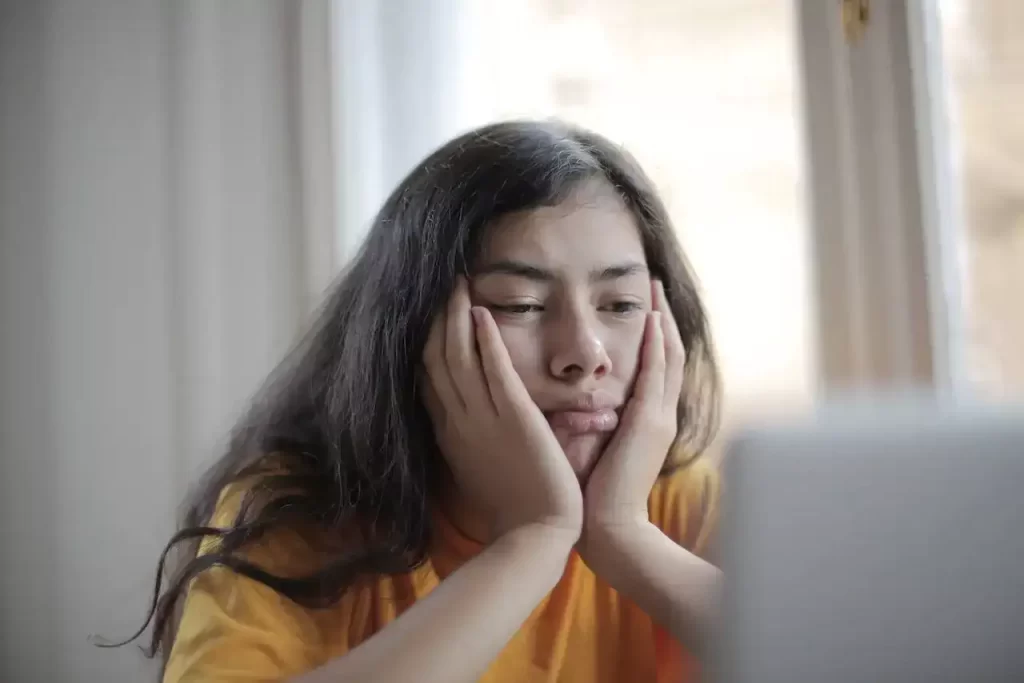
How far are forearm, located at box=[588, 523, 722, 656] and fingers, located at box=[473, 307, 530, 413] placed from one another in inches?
5.5

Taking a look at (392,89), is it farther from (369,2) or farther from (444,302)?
(444,302)

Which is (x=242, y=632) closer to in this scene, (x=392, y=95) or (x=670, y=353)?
(x=670, y=353)

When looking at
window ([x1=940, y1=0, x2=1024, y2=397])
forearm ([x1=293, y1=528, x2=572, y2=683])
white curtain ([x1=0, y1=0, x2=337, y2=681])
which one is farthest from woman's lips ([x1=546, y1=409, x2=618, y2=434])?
white curtain ([x1=0, y1=0, x2=337, y2=681])

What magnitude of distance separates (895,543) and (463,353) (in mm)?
520

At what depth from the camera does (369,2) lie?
3.91 feet

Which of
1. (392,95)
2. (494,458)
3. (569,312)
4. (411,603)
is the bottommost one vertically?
(411,603)

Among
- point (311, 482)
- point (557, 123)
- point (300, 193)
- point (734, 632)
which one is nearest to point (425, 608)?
point (311, 482)

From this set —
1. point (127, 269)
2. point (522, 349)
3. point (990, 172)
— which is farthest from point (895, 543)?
point (127, 269)

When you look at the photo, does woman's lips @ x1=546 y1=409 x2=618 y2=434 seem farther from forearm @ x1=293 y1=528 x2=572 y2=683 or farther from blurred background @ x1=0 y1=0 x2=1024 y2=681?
blurred background @ x1=0 y1=0 x2=1024 y2=681

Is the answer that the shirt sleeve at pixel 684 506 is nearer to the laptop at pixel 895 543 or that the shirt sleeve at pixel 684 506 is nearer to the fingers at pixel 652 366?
the fingers at pixel 652 366

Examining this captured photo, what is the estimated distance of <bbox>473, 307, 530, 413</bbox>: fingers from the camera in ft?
2.35

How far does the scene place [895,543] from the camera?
0.24 m

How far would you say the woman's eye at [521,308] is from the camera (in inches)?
29.1

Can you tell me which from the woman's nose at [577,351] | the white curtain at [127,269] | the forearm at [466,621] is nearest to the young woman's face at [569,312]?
the woman's nose at [577,351]
